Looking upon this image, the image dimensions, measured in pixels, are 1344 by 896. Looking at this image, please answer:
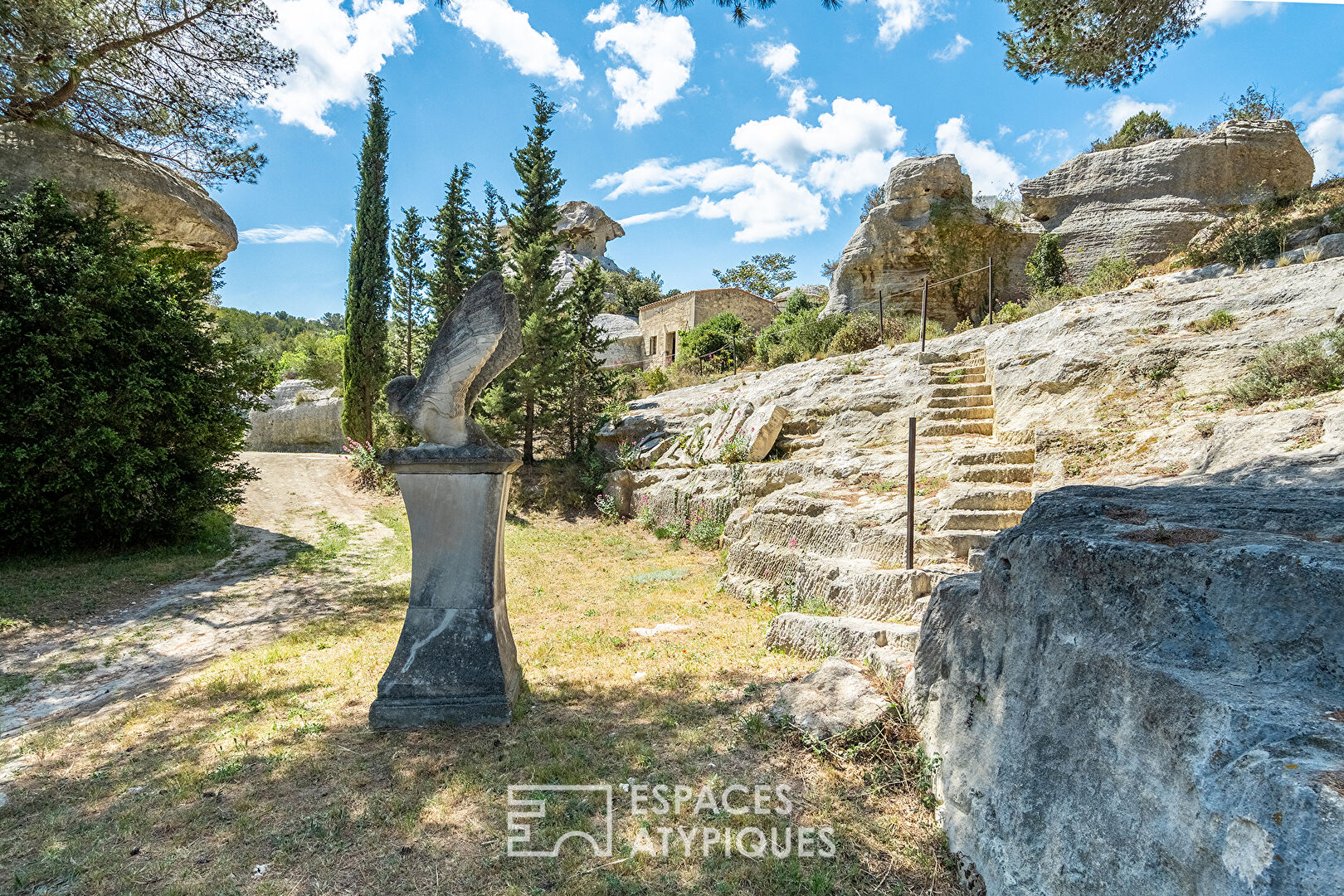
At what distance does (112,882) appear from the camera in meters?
2.22

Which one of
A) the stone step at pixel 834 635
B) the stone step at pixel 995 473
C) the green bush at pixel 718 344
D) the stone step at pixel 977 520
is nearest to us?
the stone step at pixel 834 635

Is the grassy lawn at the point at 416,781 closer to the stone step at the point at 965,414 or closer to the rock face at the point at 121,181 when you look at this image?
the stone step at the point at 965,414

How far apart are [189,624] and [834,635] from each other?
615 centimetres

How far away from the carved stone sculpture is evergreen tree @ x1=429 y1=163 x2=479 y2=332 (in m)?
11.5

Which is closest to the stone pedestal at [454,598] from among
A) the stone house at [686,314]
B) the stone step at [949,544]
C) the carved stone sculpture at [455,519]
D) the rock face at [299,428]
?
the carved stone sculpture at [455,519]

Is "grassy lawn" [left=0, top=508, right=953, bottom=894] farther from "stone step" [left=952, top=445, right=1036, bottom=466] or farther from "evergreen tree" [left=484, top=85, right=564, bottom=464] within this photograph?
"evergreen tree" [left=484, top=85, right=564, bottom=464]

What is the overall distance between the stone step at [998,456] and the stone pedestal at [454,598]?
16.9 ft

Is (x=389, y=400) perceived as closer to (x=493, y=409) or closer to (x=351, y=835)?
(x=351, y=835)

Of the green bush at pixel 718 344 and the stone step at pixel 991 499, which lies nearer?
the stone step at pixel 991 499

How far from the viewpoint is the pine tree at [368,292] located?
54.2 feet

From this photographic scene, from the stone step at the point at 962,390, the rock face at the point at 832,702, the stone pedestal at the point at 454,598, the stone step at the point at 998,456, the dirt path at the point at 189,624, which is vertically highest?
the stone step at the point at 962,390

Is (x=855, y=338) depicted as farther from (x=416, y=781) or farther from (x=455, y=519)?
(x=416, y=781)

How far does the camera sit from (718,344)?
21391 mm

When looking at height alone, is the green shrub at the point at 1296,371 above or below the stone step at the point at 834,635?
above
